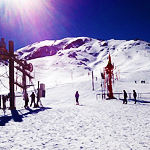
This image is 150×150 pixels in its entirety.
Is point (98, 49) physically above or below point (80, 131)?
above

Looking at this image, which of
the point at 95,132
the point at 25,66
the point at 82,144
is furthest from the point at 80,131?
the point at 25,66

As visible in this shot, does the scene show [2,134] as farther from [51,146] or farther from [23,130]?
[51,146]

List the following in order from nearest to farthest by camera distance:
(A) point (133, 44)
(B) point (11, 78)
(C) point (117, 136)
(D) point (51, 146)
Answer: (D) point (51, 146)
(C) point (117, 136)
(B) point (11, 78)
(A) point (133, 44)

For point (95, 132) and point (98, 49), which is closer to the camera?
point (95, 132)

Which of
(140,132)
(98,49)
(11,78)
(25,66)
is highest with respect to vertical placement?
(98,49)

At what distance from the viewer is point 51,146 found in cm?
571

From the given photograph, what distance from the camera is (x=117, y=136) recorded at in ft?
22.4

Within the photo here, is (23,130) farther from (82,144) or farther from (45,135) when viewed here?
(82,144)

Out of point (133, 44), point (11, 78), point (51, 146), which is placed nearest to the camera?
point (51, 146)

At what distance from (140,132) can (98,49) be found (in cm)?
19296

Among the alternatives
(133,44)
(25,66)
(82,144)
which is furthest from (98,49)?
(82,144)

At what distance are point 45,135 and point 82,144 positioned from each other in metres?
1.93

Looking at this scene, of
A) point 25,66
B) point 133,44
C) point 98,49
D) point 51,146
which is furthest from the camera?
point 98,49

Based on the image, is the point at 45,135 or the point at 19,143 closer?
the point at 19,143
